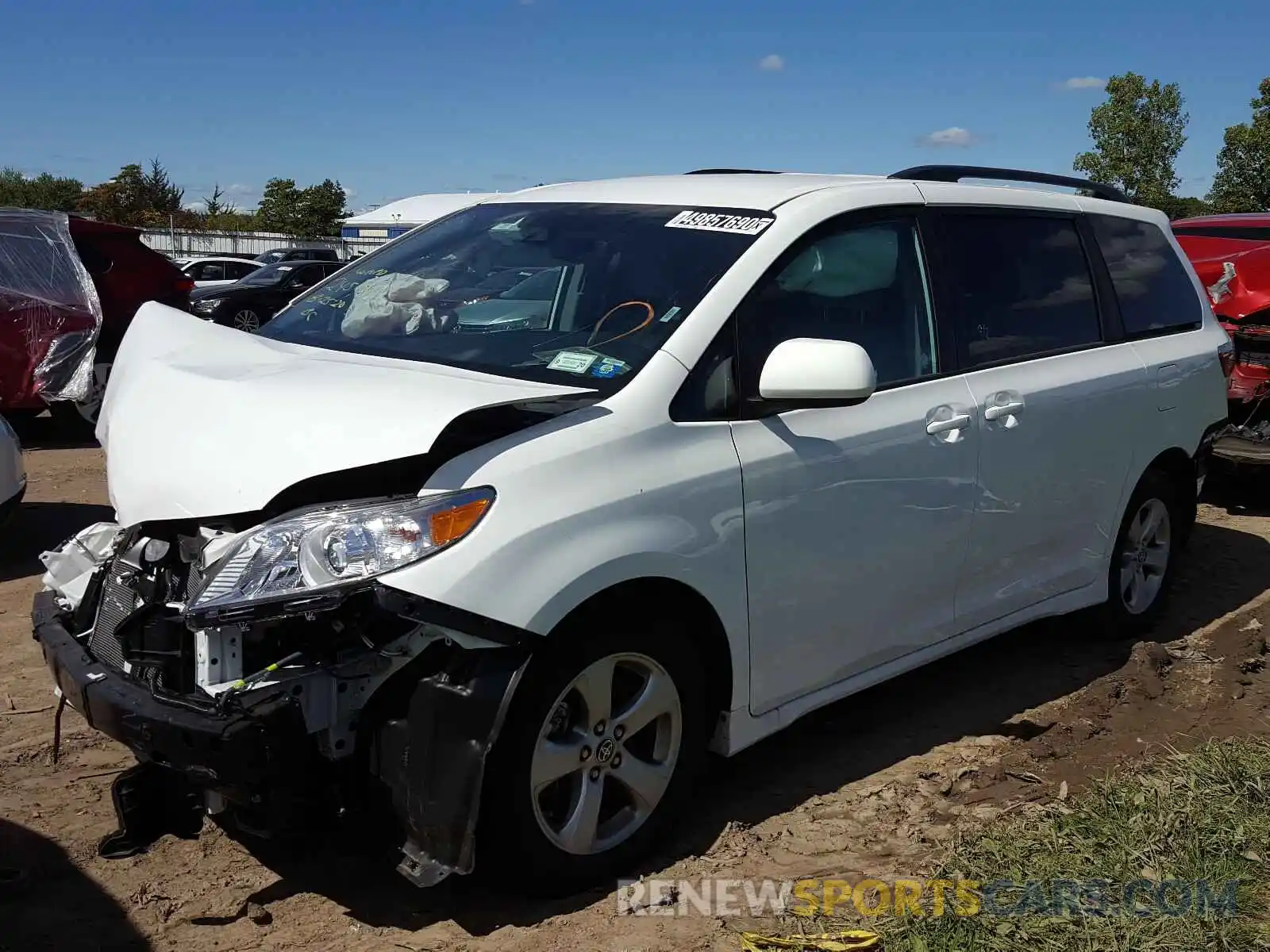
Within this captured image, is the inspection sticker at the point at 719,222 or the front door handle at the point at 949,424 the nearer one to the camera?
the inspection sticker at the point at 719,222

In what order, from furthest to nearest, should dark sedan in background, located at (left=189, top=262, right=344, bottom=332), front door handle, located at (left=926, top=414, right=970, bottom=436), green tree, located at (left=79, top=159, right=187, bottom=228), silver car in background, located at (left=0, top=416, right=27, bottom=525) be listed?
green tree, located at (left=79, top=159, right=187, bottom=228), dark sedan in background, located at (left=189, top=262, right=344, bottom=332), silver car in background, located at (left=0, top=416, right=27, bottom=525), front door handle, located at (left=926, top=414, right=970, bottom=436)

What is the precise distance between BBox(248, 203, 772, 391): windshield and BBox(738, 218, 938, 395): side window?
17 cm

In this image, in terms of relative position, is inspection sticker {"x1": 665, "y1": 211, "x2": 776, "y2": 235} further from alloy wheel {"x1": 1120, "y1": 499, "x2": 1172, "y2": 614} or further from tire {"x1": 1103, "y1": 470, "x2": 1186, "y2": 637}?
alloy wheel {"x1": 1120, "y1": 499, "x2": 1172, "y2": 614}

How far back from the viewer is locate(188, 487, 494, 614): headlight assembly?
2.71 m

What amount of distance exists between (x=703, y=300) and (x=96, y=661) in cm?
189

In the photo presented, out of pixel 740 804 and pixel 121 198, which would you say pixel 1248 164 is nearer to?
pixel 740 804

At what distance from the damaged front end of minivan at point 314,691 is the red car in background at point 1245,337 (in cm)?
645

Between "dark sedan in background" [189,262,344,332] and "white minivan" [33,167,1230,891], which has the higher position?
"dark sedan in background" [189,262,344,332]

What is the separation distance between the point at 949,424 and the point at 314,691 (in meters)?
2.27

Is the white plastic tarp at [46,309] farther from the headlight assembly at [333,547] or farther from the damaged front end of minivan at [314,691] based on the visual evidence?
the headlight assembly at [333,547]

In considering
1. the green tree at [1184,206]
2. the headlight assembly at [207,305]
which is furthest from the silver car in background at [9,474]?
the green tree at [1184,206]

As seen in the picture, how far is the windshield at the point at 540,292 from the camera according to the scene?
3.46 meters

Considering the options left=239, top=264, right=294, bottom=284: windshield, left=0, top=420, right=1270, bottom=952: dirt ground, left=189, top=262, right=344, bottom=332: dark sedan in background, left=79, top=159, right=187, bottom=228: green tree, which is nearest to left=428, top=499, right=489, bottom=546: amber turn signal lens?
left=0, top=420, right=1270, bottom=952: dirt ground

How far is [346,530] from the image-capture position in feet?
9.09
